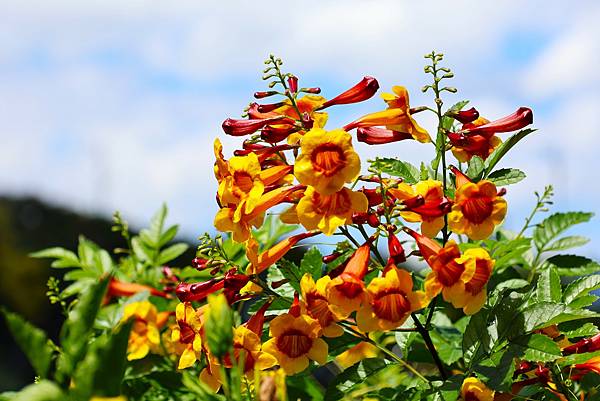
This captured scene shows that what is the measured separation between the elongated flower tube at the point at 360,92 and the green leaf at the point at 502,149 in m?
0.36

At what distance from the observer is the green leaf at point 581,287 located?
2148 mm

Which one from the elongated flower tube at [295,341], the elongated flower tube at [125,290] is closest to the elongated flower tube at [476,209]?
the elongated flower tube at [295,341]

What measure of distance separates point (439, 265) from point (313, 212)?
331 mm

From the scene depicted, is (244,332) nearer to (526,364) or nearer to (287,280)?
(287,280)

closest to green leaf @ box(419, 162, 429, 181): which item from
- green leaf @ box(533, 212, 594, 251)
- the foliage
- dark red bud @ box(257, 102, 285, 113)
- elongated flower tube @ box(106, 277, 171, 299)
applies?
the foliage

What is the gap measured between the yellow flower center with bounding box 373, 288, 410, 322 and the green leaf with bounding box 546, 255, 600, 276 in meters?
1.04

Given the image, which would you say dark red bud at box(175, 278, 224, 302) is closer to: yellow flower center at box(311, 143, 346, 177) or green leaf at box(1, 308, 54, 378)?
yellow flower center at box(311, 143, 346, 177)

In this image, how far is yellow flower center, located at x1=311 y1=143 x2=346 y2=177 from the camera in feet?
5.86

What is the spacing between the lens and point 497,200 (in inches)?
74.6

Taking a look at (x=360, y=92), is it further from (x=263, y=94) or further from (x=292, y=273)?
(x=292, y=273)

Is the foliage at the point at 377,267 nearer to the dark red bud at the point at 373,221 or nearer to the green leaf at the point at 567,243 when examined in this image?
the dark red bud at the point at 373,221

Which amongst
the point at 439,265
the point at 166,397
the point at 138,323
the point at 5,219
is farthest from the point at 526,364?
the point at 5,219

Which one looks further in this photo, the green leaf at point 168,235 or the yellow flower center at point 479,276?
the green leaf at point 168,235

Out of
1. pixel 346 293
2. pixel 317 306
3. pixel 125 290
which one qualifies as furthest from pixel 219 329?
pixel 125 290
